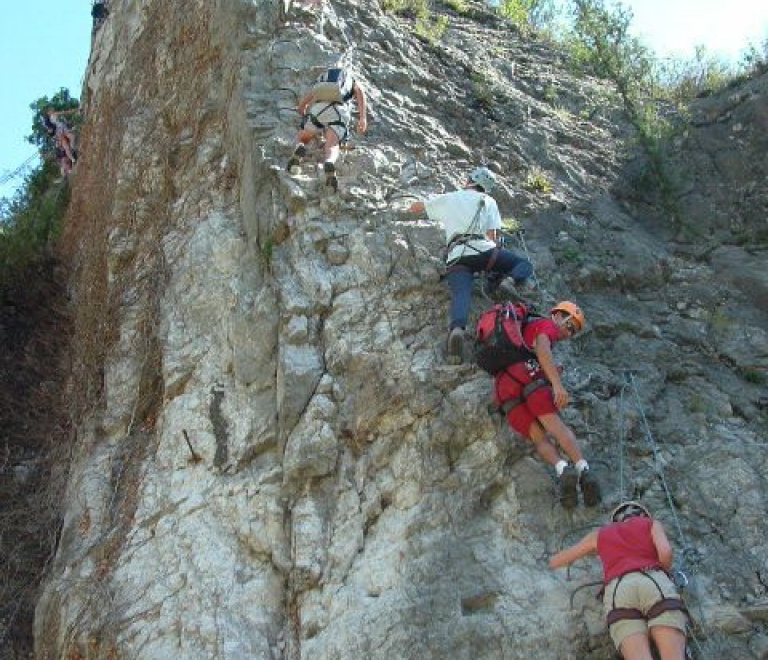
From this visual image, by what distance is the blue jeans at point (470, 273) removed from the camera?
8320mm

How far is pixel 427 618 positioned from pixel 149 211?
6.96 metres

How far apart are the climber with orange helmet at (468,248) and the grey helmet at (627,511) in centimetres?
200

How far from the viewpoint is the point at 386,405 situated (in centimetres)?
829

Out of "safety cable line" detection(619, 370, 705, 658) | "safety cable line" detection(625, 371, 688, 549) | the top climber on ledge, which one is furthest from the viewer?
the top climber on ledge

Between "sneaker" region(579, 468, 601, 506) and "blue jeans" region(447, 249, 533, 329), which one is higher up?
→ "blue jeans" region(447, 249, 533, 329)

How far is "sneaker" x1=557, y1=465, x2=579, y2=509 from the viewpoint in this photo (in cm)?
714

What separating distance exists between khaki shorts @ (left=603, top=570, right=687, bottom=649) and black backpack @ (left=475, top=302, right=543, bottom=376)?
1.87 m

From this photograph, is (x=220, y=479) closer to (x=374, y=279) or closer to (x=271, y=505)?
(x=271, y=505)

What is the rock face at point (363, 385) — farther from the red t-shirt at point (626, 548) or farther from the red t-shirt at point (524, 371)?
the red t-shirt at point (626, 548)

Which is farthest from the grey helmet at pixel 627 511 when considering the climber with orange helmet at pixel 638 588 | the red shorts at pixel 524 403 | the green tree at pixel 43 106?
the green tree at pixel 43 106

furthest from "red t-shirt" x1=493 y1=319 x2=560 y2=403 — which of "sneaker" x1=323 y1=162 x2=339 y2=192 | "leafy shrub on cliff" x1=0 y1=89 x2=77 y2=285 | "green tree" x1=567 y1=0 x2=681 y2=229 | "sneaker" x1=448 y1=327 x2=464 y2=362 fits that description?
"leafy shrub on cliff" x1=0 y1=89 x2=77 y2=285

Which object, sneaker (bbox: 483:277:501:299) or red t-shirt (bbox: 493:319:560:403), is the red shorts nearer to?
red t-shirt (bbox: 493:319:560:403)

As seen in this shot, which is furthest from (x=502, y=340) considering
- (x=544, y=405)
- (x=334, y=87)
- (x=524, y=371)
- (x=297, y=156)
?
(x=334, y=87)

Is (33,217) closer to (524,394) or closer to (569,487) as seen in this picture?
(524,394)
